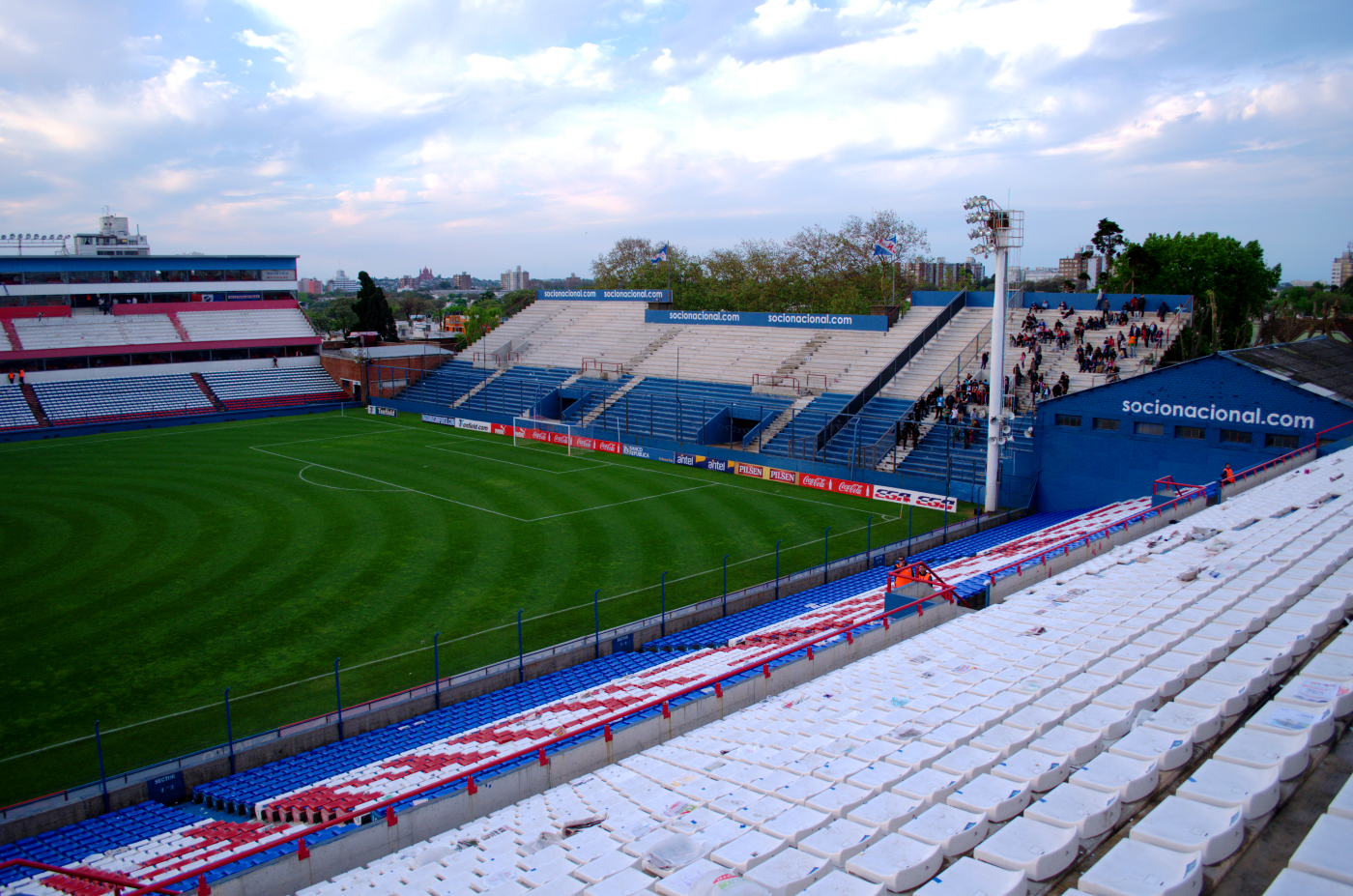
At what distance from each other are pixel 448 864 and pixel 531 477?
28.3 m

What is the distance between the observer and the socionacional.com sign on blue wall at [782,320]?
46.2 meters

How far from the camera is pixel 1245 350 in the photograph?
2722cm

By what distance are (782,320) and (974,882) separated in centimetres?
4630

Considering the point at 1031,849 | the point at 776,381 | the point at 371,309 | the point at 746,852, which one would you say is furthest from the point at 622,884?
the point at 371,309

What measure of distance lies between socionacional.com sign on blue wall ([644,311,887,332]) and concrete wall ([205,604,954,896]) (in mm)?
34832

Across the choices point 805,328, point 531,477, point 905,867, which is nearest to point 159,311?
point 531,477

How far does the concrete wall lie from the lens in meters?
7.64

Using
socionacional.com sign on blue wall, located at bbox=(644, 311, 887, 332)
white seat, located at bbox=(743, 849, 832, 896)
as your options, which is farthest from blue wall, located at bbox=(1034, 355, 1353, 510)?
white seat, located at bbox=(743, 849, 832, 896)

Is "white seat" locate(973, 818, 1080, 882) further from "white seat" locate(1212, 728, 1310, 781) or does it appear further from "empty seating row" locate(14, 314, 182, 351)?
"empty seating row" locate(14, 314, 182, 351)

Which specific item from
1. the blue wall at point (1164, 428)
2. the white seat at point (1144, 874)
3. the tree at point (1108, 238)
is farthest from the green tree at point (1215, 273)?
the white seat at point (1144, 874)

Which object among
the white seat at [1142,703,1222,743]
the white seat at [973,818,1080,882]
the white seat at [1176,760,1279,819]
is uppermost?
the white seat at [1176,760,1279,819]

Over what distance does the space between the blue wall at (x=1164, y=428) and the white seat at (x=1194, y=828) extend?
24480 mm

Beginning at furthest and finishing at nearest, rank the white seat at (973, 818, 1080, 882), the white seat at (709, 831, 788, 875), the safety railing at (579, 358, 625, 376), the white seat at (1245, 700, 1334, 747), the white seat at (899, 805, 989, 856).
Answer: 1. the safety railing at (579, 358, 625, 376)
2. the white seat at (1245, 700, 1334, 747)
3. the white seat at (709, 831, 788, 875)
4. the white seat at (899, 805, 989, 856)
5. the white seat at (973, 818, 1080, 882)

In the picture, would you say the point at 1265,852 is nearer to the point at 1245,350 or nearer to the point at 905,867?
the point at 905,867
